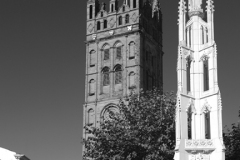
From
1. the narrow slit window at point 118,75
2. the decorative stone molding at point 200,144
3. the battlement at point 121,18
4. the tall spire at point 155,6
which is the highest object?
the tall spire at point 155,6

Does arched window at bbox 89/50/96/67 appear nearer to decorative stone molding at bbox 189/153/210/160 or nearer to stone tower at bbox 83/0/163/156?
stone tower at bbox 83/0/163/156

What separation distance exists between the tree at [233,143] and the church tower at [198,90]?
8.73 meters

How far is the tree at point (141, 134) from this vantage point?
29.9 m

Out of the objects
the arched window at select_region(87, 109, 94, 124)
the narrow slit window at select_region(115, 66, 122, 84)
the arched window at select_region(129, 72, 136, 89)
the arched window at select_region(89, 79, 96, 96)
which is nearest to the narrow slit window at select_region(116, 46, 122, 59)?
the narrow slit window at select_region(115, 66, 122, 84)

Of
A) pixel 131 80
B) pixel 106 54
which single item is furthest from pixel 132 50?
pixel 106 54

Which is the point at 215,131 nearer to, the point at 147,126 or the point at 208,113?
the point at 208,113

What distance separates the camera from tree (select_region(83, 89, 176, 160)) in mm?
29938

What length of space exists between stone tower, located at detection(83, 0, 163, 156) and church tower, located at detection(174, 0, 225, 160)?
46.8m

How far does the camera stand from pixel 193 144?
1972cm

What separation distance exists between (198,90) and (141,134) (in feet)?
36.0

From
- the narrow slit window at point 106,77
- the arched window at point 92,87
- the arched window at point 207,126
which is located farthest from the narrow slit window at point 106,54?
the arched window at point 207,126

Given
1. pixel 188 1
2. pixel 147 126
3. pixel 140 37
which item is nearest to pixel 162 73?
pixel 140 37

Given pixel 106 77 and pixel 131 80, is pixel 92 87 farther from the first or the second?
pixel 131 80

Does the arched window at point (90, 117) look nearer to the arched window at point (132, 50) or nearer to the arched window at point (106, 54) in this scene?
the arched window at point (106, 54)
